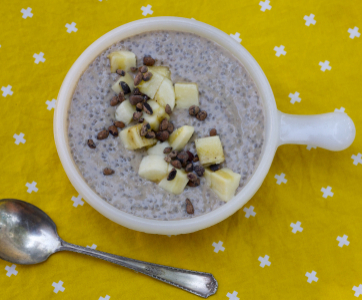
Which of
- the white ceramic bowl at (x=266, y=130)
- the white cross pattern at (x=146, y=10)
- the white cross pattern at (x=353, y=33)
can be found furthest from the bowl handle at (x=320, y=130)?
the white cross pattern at (x=146, y=10)

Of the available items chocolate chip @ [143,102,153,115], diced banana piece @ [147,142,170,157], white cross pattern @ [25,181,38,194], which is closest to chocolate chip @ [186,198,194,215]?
diced banana piece @ [147,142,170,157]

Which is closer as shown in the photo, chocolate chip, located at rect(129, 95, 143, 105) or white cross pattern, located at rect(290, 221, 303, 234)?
chocolate chip, located at rect(129, 95, 143, 105)

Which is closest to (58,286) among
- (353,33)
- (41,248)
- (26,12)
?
(41,248)

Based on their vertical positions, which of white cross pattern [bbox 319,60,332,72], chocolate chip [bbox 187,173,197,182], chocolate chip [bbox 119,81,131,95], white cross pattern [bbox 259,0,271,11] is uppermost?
white cross pattern [bbox 259,0,271,11]

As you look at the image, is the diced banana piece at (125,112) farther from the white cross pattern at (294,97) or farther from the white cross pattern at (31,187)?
the white cross pattern at (294,97)

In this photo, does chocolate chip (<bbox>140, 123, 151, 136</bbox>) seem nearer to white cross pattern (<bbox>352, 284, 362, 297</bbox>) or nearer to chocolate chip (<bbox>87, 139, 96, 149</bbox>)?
chocolate chip (<bbox>87, 139, 96, 149</bbox>)

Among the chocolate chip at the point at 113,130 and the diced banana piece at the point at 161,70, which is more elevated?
the diced banana piece at the point at 161,70
